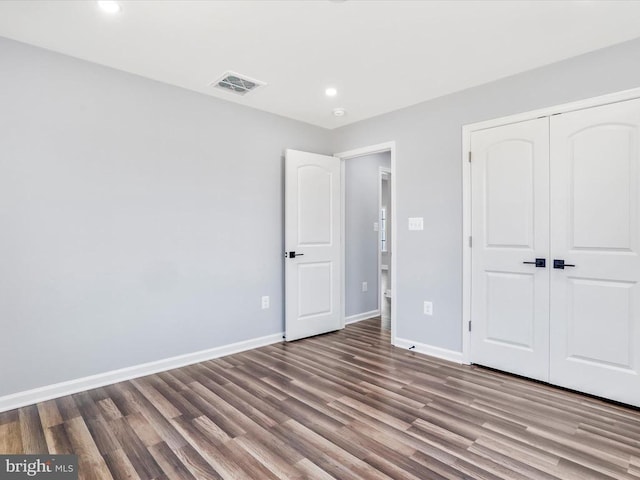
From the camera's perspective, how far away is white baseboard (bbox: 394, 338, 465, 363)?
3.23 m

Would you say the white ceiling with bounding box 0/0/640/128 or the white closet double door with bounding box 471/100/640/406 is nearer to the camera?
the white ceiling with bounding box 0/0/640/128

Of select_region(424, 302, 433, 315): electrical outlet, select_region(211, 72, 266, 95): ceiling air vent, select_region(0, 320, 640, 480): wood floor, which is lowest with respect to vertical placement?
select_region(0, 320, 640, 480): wood floor

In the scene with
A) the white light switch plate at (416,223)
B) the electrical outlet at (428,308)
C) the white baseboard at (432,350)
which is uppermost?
the white light switch plate at (416,223)

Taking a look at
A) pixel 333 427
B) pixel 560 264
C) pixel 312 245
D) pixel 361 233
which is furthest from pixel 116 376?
pixel 560 264

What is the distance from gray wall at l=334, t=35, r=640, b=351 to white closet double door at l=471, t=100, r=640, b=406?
0.17m

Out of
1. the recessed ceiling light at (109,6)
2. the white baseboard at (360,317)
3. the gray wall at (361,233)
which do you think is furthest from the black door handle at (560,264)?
the recessed ceiling light at (109,6)

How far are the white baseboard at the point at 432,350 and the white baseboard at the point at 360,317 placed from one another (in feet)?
3.41

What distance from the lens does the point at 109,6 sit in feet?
6.68

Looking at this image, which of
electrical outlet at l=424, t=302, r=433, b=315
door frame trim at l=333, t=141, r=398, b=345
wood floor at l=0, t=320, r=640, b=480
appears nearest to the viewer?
wood floor at l=0, t=320, r=640, b=480

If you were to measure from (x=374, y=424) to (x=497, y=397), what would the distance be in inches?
39.9

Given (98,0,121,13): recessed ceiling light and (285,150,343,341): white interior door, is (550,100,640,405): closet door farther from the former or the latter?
(98,0,121,13): recessed ceiling light

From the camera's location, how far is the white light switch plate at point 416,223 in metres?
3.50

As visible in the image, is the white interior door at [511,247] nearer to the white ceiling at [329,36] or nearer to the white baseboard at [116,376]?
the white ceiling at [329,36]

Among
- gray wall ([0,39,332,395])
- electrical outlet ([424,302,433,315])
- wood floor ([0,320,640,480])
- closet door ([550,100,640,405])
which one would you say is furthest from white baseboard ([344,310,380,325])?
closet door ([550,100,640,405])
